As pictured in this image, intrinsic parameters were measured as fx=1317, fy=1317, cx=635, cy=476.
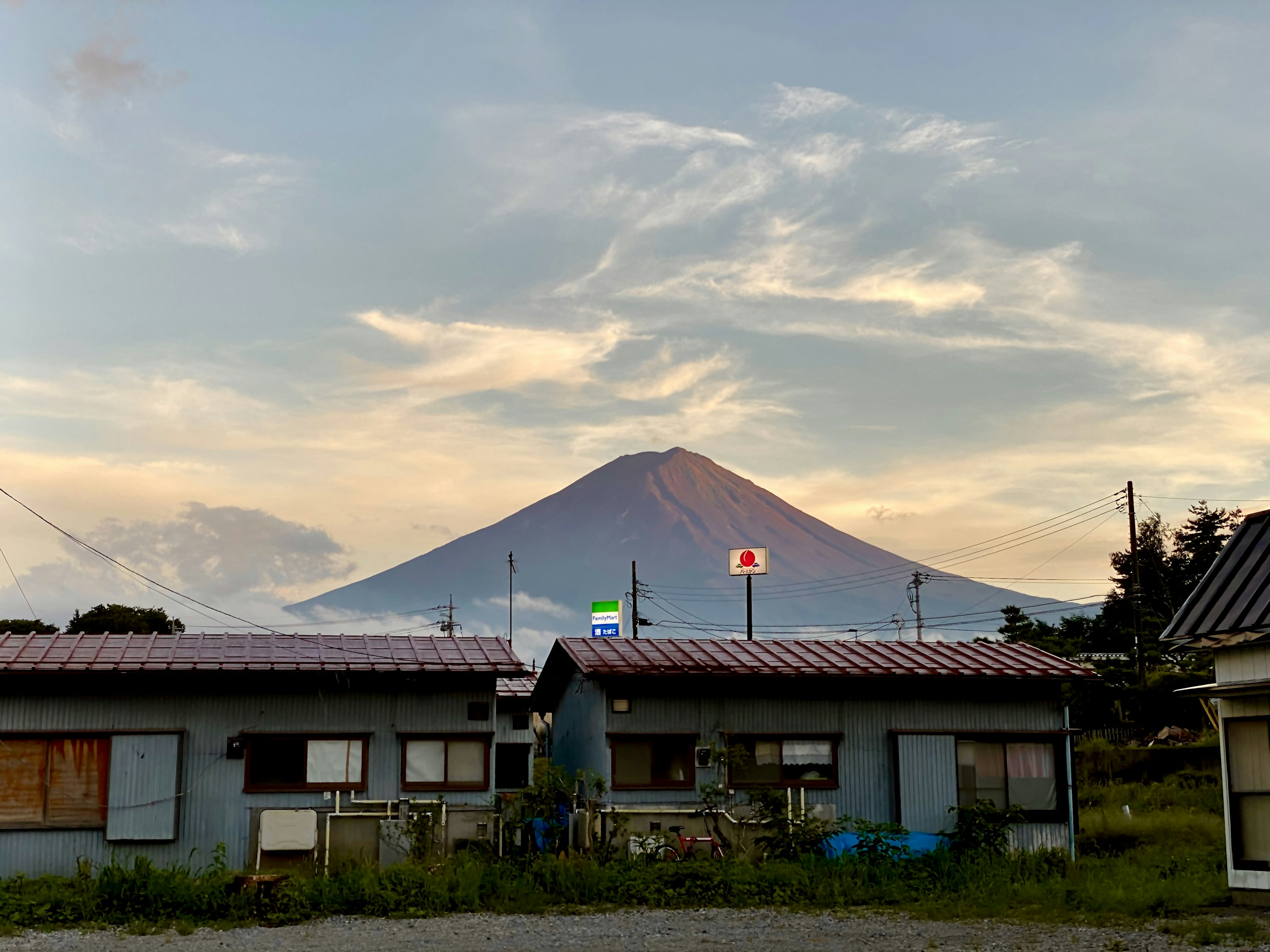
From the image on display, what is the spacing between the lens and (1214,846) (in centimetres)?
2284

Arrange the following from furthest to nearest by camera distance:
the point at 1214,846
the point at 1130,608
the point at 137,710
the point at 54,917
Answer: the point at 1130,608
the point at 1214,846
the point at 137,710
the point at 54,917

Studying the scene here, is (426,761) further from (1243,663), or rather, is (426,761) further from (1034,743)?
(1243,663)

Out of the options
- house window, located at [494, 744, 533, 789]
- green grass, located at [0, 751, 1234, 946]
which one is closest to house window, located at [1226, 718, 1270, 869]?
green grass, located at [0, 751, 1234, 946]

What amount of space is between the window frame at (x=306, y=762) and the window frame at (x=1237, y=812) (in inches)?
469

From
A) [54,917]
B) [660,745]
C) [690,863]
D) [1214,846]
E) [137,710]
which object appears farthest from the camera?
[1214,846]

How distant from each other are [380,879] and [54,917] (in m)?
3.90

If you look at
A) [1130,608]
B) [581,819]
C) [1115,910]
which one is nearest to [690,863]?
[581,819]

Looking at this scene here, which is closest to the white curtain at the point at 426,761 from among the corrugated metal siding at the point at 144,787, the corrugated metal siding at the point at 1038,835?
the corrugated metal siding at the point at 144,787

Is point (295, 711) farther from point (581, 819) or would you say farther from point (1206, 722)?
point (1206, 722)

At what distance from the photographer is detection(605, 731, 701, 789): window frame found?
20.5 m

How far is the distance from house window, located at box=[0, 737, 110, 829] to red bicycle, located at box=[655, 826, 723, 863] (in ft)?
26.7

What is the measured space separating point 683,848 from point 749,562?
27662 millimetres

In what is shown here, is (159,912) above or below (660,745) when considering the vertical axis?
below

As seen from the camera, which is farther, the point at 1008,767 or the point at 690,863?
the point at 1008,767
